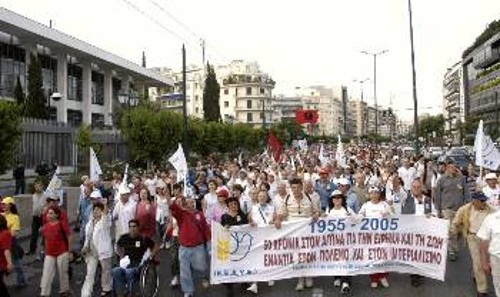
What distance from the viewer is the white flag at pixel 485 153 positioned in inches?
629

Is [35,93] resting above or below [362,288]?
above

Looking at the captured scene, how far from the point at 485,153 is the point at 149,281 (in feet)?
31.7

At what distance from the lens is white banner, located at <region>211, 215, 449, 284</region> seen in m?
10.1

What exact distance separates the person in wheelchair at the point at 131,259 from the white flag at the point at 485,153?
9.31 meters

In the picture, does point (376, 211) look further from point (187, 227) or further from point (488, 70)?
point (488, 70)

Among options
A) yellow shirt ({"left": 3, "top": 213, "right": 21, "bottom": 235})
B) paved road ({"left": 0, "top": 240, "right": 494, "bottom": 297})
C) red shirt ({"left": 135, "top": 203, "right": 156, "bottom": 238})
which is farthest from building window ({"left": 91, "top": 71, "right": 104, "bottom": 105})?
paved road ({"left": 0, "top": 240, "right": 494, "bottom": 297})

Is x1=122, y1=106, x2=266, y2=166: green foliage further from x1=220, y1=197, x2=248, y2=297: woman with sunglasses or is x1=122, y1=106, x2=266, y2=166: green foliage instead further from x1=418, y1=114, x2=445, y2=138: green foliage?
x1=418, y1=114, x2=445, y2=138: green foliage

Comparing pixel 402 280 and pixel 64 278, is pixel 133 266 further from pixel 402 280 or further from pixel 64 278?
pixel 402 280

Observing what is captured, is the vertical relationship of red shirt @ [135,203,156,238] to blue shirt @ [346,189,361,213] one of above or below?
below

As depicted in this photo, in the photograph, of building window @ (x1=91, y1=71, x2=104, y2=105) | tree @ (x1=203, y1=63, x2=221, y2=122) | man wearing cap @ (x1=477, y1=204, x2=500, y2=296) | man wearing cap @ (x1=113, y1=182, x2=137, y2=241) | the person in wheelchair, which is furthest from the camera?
tree @ (x1=203, y1=63, x2=221, y2=122)

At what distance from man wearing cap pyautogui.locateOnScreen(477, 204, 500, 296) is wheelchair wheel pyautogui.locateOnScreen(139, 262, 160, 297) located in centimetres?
458

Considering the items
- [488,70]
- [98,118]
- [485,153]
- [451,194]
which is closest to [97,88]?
[98,118]

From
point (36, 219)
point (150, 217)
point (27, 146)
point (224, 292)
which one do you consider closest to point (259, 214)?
point (224, 292)

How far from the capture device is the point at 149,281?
991 centimetres
